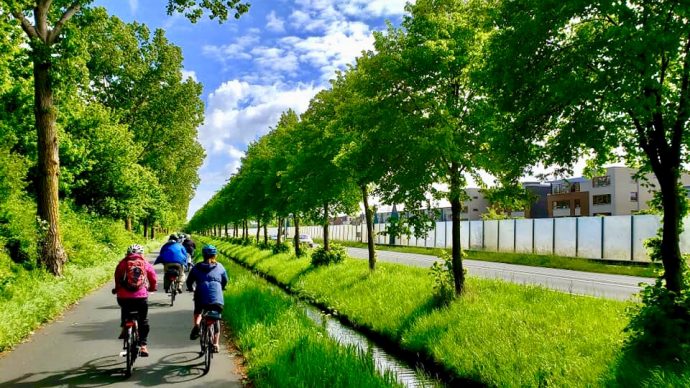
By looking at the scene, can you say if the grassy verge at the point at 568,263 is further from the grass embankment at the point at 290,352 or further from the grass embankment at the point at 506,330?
the grass embankment at the point at 290,352

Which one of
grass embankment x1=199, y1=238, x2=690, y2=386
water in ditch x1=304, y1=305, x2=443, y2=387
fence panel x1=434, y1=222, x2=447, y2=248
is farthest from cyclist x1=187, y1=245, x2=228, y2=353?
fence panel x1=434, y1=222, x2=447, y2=248

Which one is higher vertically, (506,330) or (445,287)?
(445,287)

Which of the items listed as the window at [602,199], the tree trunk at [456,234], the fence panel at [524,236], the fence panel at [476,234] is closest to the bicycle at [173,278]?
the tree trunk at [456,234]

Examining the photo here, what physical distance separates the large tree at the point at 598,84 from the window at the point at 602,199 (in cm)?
6670

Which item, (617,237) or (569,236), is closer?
(617,237)

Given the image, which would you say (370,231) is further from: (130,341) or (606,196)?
(606,196)

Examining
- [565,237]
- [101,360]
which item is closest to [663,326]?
[101,360]

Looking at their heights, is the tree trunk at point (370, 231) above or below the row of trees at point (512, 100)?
below

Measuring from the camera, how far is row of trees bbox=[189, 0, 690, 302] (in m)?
6.75

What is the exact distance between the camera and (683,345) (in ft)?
23.0

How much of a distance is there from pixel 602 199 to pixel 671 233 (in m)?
68.3

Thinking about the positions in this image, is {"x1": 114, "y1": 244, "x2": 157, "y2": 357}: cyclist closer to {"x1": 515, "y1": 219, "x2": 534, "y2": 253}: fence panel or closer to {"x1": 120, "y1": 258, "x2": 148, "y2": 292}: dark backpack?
{"x1": 120, "y1": 258, "x2": 148, "y2": 292}: dark backpack

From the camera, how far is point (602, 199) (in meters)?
69.6

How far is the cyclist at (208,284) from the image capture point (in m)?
8.52
